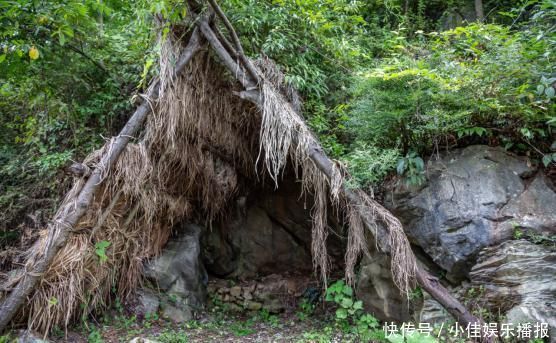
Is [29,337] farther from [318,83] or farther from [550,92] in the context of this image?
[550,92]

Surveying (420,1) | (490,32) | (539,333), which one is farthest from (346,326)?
(420,1)

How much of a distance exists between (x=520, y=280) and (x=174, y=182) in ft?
11.1

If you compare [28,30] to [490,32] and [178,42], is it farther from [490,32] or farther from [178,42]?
[490,32]

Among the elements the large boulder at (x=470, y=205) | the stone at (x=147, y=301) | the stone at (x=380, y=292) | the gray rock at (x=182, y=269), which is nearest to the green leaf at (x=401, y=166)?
the large boulder at (x=470, y=205)

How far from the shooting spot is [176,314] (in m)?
4.18

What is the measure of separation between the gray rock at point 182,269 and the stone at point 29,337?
3.96 feet

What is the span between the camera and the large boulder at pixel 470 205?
3244 millimetres

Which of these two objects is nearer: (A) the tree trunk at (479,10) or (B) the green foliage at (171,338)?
(B) the green foliage at (171,338)

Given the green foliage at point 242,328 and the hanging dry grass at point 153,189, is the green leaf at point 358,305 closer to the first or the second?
the green foliage at point 242,328

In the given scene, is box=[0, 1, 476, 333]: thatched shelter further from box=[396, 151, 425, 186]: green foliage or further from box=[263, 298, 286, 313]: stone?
box=[263, 298, 286, 313]: stone

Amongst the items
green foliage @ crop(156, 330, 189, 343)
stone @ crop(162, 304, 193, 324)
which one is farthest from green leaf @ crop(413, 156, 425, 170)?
stone @ crop(162, 304, 193, 324)

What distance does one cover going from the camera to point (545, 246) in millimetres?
3092

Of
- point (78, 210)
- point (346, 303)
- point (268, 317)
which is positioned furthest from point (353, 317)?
point (78, 210)

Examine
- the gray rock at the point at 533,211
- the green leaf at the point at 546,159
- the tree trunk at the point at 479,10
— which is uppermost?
the tree trunk at the point at 479,10
